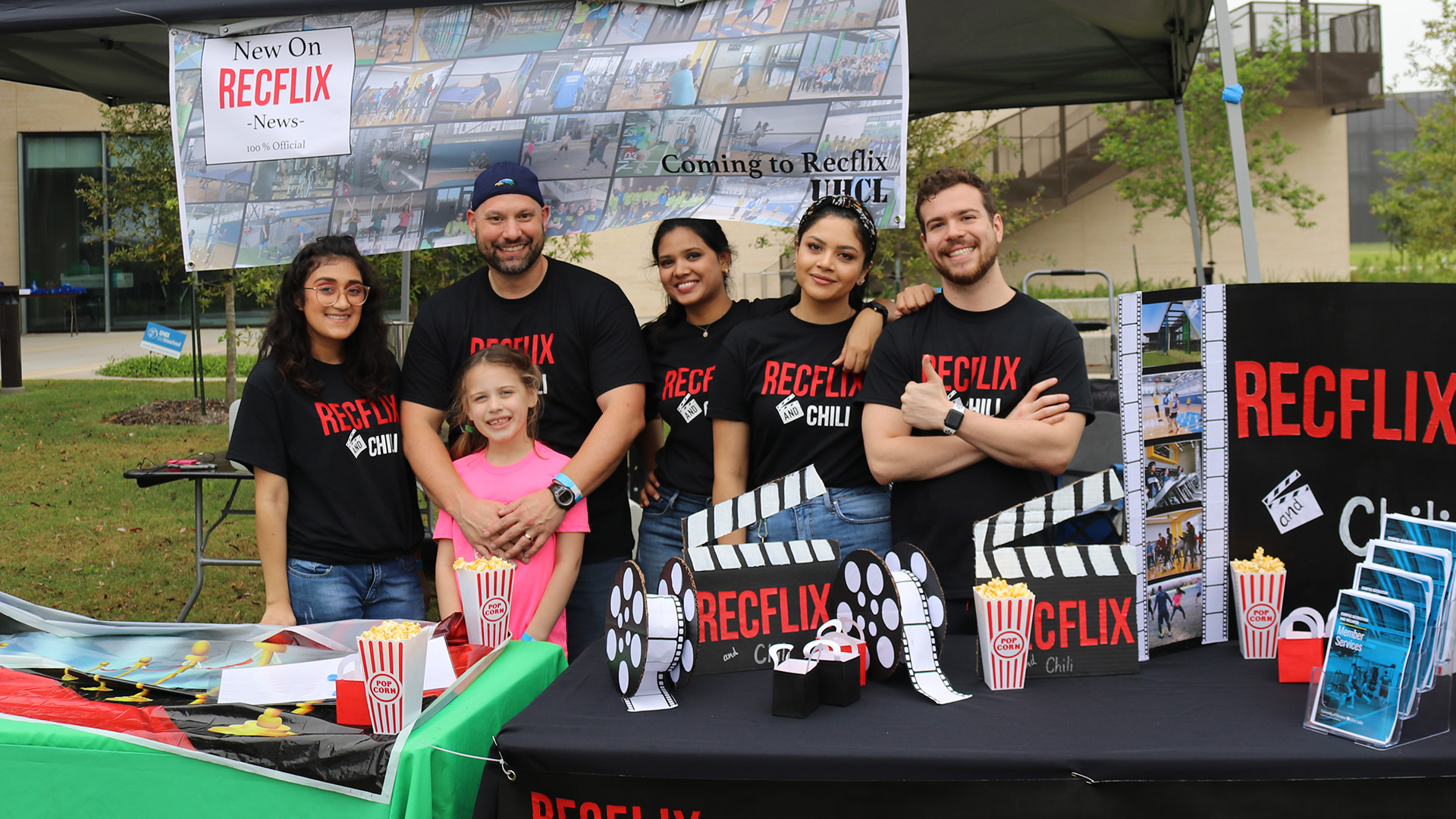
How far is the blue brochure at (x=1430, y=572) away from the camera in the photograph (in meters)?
1.70

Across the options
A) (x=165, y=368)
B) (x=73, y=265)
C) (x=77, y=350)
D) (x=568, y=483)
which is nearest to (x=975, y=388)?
(x=568, y=483)

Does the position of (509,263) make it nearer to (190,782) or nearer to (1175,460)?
(190,782)

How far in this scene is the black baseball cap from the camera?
311 centimetres

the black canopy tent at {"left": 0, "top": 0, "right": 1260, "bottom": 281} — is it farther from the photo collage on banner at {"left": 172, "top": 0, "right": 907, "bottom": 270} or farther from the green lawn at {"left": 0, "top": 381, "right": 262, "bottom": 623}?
the green lawn at {"left": 0, "top": 381, "right": 262, "bottom": 623}

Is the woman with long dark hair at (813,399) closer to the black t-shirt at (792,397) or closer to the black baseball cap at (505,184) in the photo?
the black t-shirt at (792,397)

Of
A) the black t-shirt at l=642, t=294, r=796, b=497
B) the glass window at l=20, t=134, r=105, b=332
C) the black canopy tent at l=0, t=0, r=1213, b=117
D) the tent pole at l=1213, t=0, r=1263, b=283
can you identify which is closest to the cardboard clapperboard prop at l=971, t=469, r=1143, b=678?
the black t-shirt at l=642, t=294, r=796, b=497

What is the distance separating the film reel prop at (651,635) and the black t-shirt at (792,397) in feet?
2.74

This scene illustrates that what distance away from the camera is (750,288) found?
1806 cm

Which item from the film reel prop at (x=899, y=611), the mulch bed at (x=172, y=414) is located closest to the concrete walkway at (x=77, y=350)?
the mulch bed at (x=172, y=414)

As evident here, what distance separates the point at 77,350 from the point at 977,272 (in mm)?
20796

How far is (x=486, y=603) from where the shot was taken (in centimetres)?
232

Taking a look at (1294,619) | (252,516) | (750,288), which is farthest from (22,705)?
(750,288)

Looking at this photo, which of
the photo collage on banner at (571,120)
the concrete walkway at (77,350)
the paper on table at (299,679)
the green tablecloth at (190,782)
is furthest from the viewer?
the concrete walkway at (77,350)

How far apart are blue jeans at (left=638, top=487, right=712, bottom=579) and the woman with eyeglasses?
729 millimetres
